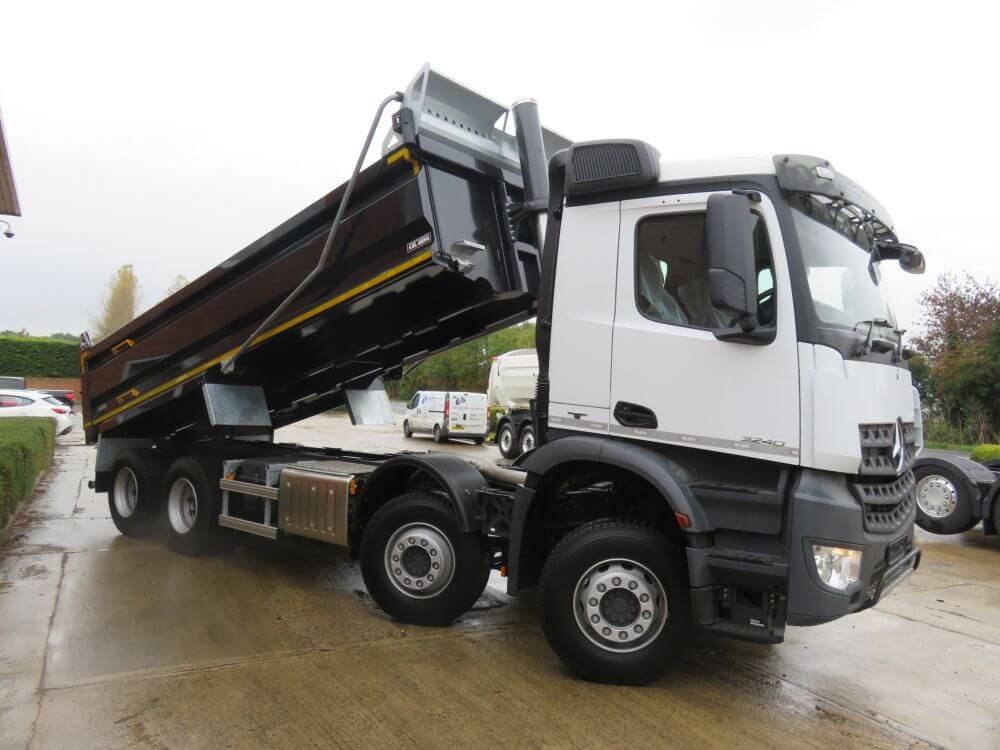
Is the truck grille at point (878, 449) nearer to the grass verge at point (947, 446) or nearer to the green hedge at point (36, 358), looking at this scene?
the grass verge at point (947, 446)

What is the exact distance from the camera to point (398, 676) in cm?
411

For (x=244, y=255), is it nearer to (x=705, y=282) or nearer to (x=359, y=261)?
(x=359, y=261)

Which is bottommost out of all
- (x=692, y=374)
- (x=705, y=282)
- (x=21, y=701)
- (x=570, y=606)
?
(x=21, y=701)

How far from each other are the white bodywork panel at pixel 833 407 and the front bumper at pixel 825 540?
0.11 meters

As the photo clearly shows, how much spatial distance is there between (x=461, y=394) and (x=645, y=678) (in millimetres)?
18342

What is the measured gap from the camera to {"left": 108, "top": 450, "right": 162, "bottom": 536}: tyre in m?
7.52

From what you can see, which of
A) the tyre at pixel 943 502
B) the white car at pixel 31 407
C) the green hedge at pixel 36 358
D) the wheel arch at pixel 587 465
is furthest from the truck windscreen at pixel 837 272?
the green hedge at pixel 36 358

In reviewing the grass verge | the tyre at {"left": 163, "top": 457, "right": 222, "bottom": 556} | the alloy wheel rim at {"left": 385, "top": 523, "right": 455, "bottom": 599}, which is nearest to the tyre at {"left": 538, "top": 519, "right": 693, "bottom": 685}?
the alloy wheel rim at {"left": 385, "top": 523, "right": 455, "bottom": 599}

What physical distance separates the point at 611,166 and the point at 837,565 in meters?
2.36

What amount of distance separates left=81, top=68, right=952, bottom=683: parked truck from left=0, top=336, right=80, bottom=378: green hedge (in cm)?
4096

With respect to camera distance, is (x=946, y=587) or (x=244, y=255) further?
(x=946, y=587)

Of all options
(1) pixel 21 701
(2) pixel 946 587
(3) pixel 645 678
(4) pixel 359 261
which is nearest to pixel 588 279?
(4) pixel 359 261

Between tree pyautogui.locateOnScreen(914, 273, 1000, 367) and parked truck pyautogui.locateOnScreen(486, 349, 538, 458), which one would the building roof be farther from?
tree pyautogui.locateOnScreen(914, 273, 1000, 367)

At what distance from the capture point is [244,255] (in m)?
6.01
